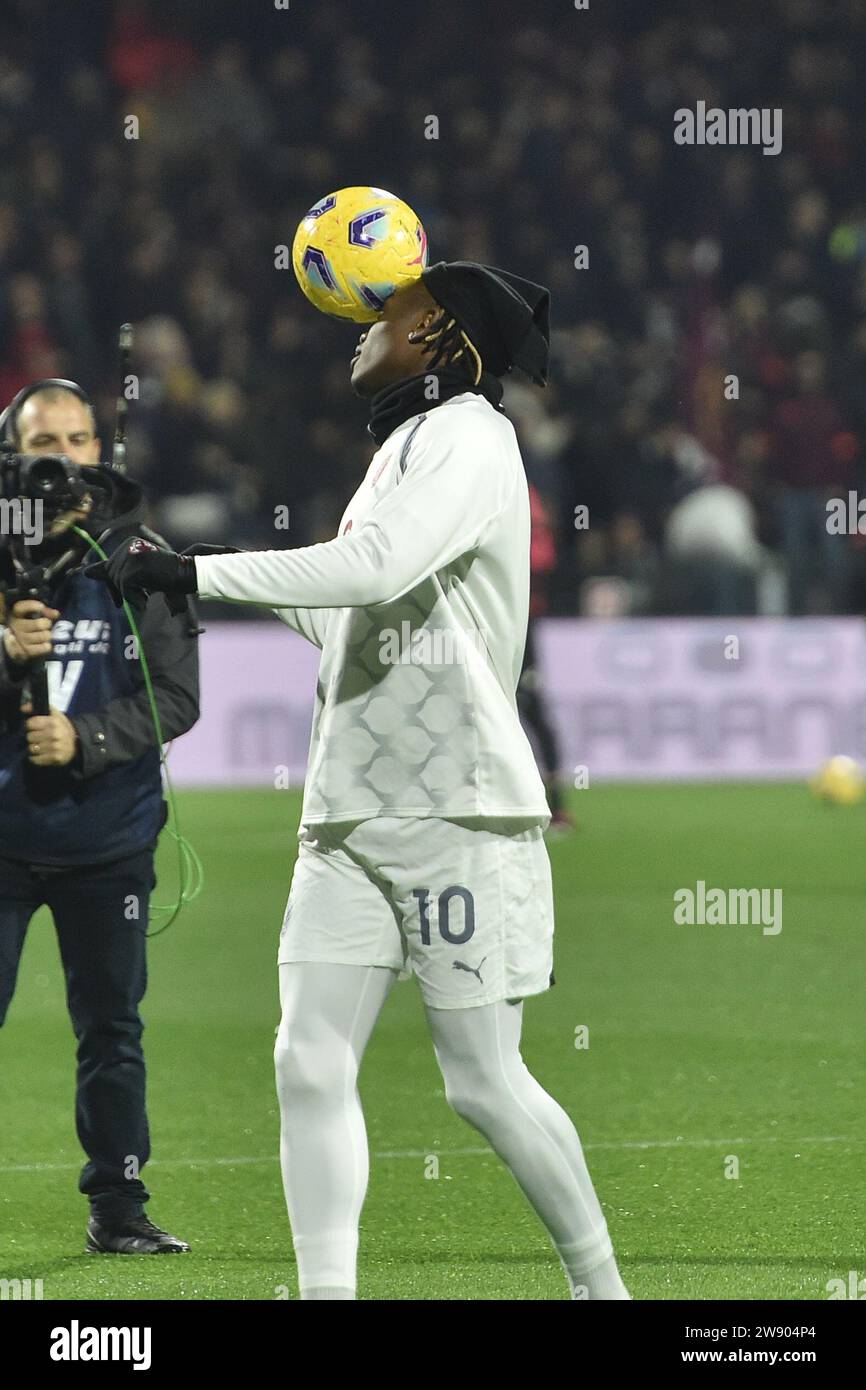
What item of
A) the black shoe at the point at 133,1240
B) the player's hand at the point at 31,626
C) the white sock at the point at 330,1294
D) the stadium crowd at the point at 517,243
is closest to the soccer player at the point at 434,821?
the white sock at the point at 330,1294

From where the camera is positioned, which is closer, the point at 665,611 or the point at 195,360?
the point at 665,611

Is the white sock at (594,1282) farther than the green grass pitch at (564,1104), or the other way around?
the green grass pitch at (564,1104)

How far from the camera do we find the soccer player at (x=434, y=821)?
13.7 feet

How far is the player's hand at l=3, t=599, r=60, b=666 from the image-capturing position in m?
5.06

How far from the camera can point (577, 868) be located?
12023 mm

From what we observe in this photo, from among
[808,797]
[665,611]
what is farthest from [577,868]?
[665,611]

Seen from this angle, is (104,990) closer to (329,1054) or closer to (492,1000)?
(329,1054)

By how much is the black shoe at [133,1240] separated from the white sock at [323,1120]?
1240mm

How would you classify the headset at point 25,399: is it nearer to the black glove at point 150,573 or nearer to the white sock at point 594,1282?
the black glove at point 150,573

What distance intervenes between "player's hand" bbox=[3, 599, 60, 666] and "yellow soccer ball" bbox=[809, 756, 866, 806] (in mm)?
10440

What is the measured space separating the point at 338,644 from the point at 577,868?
7.79 m

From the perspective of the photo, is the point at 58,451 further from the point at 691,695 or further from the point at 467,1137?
the point at 691,695

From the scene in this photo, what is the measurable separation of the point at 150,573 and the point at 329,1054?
0.92m

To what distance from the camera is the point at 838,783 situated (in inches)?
590
